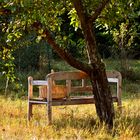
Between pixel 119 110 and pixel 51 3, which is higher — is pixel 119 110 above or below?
below

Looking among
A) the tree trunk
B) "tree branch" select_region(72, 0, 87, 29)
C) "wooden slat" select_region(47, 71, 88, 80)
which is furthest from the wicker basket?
"tree branch" select_region(72, 0, 87, 29)

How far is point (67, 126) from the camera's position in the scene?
869cm

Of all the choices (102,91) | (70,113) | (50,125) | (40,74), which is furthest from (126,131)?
(40,74)

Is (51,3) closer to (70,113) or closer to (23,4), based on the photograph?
(23,4)

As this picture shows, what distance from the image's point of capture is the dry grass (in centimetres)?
777

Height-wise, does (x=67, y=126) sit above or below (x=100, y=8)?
below

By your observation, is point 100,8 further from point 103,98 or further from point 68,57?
point 103,98

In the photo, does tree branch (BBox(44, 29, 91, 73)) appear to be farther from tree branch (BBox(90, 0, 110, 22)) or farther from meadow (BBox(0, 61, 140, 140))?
meadow (BBox(0, 61, 140, 140))

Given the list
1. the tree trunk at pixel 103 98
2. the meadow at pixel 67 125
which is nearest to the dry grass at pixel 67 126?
the meadow at pixel 67 125

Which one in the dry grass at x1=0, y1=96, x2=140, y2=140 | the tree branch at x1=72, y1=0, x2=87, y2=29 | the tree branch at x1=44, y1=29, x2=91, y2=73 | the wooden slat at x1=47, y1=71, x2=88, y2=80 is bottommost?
the dry grass at x1=0, y1=96, x2=140, y2=140

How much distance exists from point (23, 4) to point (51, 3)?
1541 millimetres

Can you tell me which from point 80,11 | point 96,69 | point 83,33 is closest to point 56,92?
point 96,69

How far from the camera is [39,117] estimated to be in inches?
388

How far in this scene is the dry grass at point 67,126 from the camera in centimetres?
777
